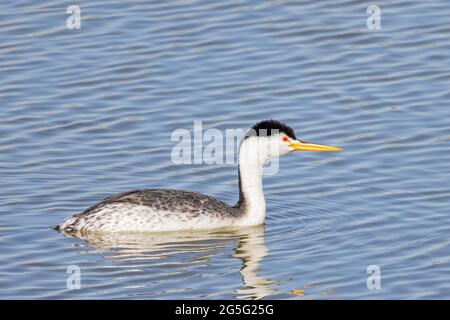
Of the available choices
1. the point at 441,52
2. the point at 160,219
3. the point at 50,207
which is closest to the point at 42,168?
the point at 50,207

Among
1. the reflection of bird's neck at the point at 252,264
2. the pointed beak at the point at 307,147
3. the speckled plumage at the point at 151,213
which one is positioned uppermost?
the pointed beak at the point at 307,147

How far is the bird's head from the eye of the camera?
50.0 feet

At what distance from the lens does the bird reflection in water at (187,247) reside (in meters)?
13.6

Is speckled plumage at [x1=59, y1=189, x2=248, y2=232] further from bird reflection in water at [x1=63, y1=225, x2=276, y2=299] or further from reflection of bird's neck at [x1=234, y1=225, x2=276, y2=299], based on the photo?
reflection of bird's neck at [x1=234, y1=225, x2=276, y2=299]

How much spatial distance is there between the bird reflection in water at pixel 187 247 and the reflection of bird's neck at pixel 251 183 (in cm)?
16

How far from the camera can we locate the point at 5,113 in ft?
59.6

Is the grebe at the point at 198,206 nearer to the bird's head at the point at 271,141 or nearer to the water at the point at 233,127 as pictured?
the bird's head at the point at 271,141

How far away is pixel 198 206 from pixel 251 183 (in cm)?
78

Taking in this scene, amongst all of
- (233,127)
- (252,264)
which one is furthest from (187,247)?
(233,127)

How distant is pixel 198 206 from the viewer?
14922mm

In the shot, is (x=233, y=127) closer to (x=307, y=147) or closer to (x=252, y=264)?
(x=307, y=147)

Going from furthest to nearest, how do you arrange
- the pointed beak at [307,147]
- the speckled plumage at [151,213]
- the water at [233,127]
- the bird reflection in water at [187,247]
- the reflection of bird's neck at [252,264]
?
the pointed beak at [307,147] → the speckled plumage at [151,213] → the bird reflection in water at [187,247] → the water at [233,127] → the reflection of bird's neck at [252,264]

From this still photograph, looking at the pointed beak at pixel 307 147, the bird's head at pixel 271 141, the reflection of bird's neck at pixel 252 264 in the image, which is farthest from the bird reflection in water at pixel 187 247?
the pointed beak at pixel 307 147
